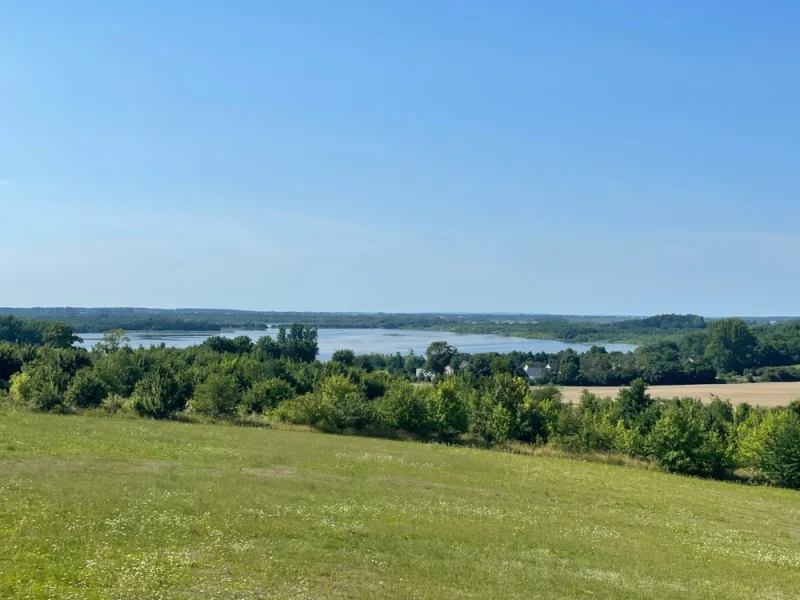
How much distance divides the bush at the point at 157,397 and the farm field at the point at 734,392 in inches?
2302

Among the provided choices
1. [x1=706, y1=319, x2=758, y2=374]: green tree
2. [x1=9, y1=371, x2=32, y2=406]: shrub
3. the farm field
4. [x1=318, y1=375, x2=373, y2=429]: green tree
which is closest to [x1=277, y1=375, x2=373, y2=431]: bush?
[x1=318, y1=375, x2=373, y2=429]: green tree

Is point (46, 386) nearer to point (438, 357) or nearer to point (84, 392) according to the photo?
point (84, 392)

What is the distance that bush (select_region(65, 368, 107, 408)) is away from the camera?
5934 cm

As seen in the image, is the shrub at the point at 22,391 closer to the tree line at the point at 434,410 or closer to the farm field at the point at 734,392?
the tree line at the point at 434,410

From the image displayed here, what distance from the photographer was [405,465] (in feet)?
132

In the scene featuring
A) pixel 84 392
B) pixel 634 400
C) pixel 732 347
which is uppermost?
pixel 732 347

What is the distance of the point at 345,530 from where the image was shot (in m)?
20.8

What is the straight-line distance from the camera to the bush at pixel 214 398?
62.9 m

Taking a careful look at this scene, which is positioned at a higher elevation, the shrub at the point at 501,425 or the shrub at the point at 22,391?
the shrub at the point at 22,391

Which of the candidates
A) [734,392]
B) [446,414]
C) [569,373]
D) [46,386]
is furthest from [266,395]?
[569,373]

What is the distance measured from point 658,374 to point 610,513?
124m

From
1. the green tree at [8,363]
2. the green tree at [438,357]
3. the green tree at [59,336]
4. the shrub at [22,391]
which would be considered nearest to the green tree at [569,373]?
the green tree at [438,357]

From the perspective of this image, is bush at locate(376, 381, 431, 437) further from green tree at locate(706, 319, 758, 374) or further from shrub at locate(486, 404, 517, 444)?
green tree at locate(706, 319, 758, 374)

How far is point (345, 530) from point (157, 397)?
43.5 meters
